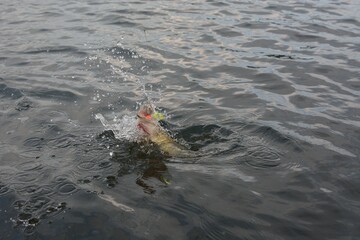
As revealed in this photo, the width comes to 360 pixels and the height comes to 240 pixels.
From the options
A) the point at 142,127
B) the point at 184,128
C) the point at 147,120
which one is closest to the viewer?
the point at 147,120

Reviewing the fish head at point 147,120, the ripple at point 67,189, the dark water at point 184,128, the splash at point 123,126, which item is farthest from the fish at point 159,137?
the ripple at point 67,189

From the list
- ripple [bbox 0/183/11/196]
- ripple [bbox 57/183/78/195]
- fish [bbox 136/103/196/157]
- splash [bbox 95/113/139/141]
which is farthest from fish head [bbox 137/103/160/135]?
ripple [bbox 0/183/11/196]

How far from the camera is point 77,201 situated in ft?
16.8

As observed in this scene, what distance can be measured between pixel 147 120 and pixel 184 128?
3.90 feet

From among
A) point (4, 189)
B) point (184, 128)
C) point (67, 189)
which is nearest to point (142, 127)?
point (184, 128)

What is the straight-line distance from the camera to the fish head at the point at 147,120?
5.91 m

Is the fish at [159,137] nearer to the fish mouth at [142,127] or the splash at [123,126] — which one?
the fish mouth at [142,127]

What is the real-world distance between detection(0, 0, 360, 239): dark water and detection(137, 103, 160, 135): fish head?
0.32 metres

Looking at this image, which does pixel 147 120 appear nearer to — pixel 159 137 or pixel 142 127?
pixel 142 127

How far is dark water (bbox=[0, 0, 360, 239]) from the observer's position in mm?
4887

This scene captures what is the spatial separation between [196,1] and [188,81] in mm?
7310

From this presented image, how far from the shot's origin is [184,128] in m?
7.05

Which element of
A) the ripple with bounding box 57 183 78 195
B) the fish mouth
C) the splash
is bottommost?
the splash

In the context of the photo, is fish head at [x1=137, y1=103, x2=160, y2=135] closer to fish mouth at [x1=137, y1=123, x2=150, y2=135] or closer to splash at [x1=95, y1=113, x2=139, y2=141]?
fish mouth at [x1=137, y1=123, x2=150, y2=135]
